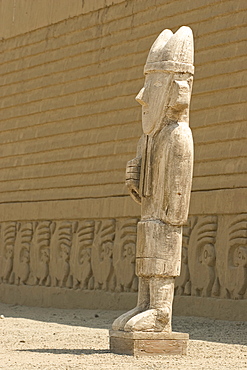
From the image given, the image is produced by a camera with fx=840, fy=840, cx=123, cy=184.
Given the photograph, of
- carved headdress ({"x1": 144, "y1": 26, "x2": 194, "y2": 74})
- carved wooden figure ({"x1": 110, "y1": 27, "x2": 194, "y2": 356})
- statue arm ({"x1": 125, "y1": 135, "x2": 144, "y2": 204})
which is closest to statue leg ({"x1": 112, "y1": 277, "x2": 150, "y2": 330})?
carved wooden figure ({"x1": 110, "y1": 27, "x2": 194, "y2": 356})

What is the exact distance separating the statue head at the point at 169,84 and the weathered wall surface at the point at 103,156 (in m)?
2.80

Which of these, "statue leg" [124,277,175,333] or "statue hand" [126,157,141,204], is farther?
"statue hand" [126,157,141,204]

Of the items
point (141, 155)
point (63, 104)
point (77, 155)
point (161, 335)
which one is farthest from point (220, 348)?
point (63, 104)

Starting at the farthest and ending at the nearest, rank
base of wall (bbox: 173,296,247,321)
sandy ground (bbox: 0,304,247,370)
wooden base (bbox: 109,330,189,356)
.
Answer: base of wall (bbox: 173,296,247,321), wooden base (bbox: 109,330,189,356), sandy ground (bbox: 0,304,247,370)

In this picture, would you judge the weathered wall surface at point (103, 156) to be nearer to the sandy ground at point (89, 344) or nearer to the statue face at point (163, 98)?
the sandy ground at point (89, 344)

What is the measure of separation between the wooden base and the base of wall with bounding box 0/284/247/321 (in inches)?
105

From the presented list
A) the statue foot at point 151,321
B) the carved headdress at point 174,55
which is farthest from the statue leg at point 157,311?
the carved headdress at point 174,55

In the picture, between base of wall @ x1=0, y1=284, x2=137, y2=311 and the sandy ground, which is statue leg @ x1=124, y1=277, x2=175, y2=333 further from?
base of wall @ x1=0, y1=284, x2=137, y2=311

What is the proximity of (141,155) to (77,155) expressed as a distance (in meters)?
5.55

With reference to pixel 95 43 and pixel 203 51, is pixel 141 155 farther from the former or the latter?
pixel 95 43

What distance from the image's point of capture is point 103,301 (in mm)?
11438

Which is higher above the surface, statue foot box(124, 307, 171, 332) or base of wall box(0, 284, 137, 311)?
base of wall box(0, 284, 137, 311)

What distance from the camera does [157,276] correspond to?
663 cm

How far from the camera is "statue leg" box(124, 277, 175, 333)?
654 cm
